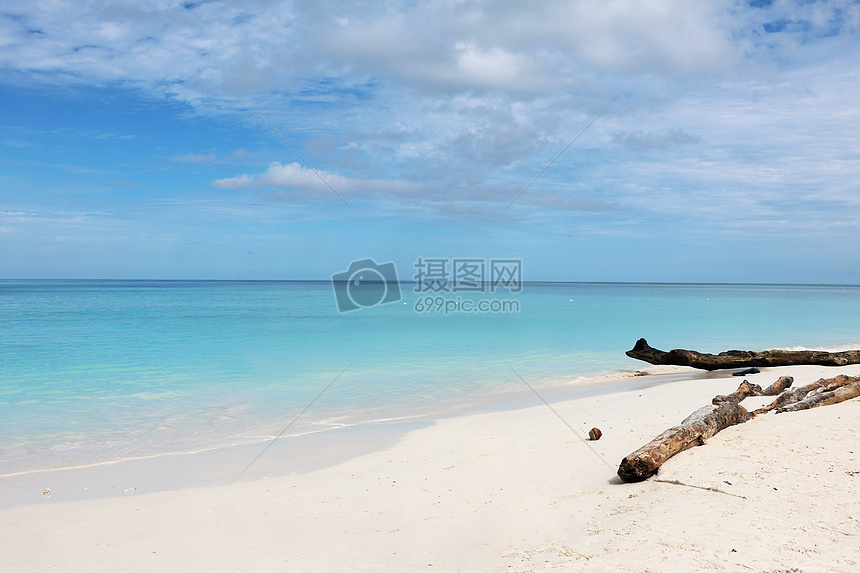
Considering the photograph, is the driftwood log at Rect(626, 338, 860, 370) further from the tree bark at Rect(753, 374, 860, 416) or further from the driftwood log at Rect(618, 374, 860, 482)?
the tree bark at Rect(753, 374, 860, 416)

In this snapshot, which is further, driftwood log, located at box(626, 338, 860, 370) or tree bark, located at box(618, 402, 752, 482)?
driftwood log, located at box(626, 338, 860, 370)

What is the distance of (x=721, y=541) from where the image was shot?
3342mm

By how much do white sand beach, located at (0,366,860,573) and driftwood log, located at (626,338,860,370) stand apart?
5.33 metres

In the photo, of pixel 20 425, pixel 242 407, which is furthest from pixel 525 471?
pixel 20 425

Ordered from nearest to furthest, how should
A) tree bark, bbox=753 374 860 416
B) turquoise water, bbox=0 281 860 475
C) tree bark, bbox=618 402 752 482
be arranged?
tree bark, bbox=618 402 752 482 < tree bark, bbox=753 374 860 416 < turquoise water, bbox=0 281 860 475

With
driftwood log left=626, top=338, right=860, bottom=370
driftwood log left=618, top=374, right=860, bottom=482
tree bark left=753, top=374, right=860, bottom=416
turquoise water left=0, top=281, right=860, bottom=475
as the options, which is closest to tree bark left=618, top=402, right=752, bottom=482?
driftwood log left=618, top=374, right=860, bottom=482

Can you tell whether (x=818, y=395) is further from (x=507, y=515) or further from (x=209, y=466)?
(x=209, y=466)

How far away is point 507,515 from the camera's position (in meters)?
4.44

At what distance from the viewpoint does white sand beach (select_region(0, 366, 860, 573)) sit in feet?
11.1

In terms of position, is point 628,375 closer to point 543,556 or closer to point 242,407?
point 242,407

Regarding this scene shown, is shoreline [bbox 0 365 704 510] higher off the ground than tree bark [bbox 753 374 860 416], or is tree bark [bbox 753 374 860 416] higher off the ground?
tree bark [bbox 753 374 860 416]

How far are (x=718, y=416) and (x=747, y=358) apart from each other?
7.25m

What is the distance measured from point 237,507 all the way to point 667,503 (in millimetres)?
3826

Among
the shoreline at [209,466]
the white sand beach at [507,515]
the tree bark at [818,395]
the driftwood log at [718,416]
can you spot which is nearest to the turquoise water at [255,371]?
the shoreline at [209,466]
